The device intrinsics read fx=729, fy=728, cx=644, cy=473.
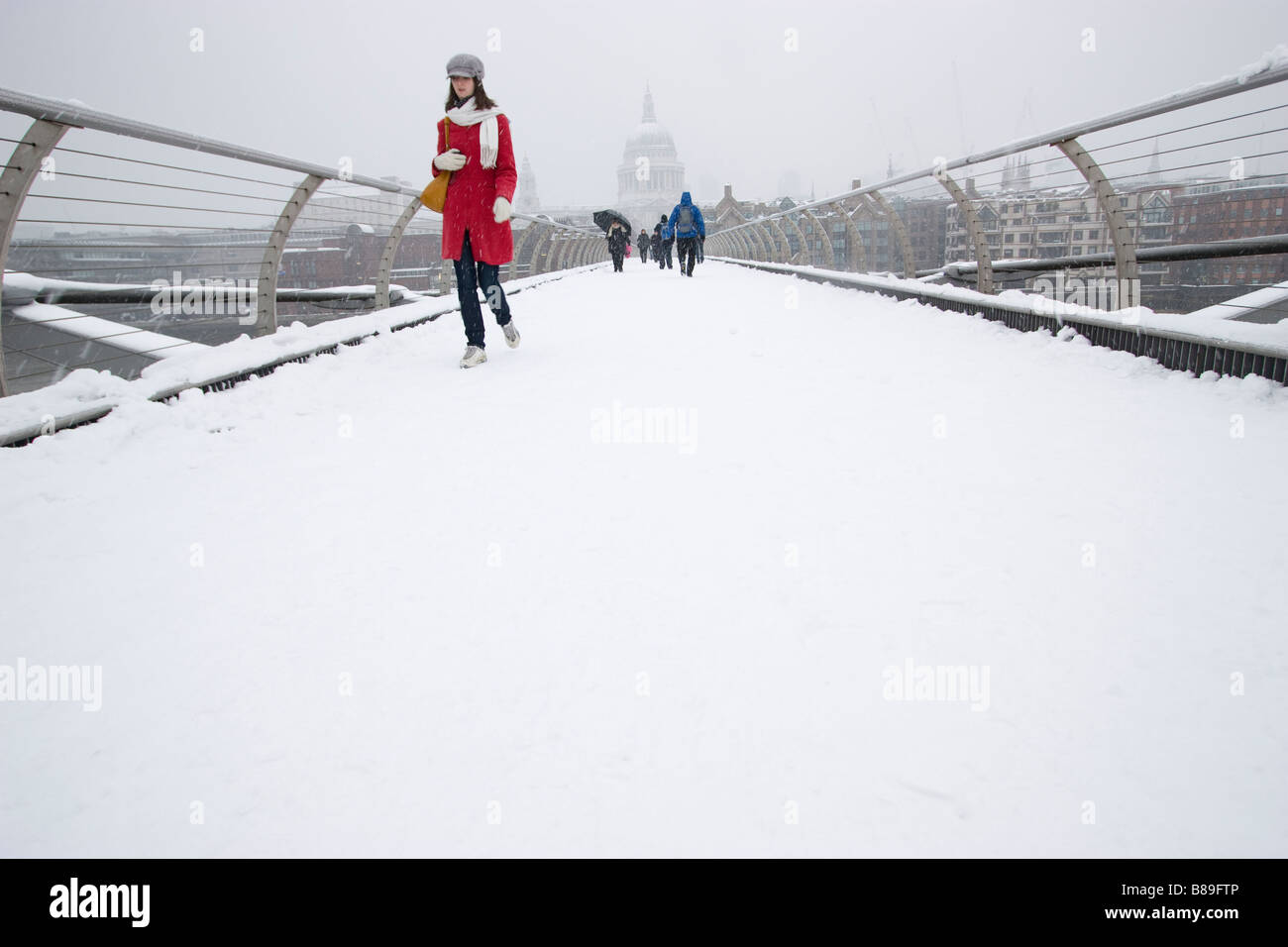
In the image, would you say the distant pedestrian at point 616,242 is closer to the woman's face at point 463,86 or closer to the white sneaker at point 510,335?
the white sneaker at point 510,335

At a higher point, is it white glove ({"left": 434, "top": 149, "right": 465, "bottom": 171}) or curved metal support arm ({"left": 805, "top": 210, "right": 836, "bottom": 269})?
curved metal support arm ({"left": 805, "top": 210, "right": 836, "bottom": 269})

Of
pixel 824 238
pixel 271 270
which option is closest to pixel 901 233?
pixel 824 238

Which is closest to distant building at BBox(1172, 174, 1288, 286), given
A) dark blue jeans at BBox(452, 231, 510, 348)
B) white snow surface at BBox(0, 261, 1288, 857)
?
white snow surface at BBox(0, 261, 1288, 857)

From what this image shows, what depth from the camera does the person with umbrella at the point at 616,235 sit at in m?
19.7

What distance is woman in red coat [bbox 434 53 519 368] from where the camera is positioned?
14.6 ft

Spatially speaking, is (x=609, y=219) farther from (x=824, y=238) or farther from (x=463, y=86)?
(x=463, y=86)

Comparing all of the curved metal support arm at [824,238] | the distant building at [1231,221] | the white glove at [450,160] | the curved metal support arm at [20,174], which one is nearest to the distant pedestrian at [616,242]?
the curved metal support arm at [824,238]

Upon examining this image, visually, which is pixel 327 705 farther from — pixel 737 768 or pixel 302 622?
pixel 737 768

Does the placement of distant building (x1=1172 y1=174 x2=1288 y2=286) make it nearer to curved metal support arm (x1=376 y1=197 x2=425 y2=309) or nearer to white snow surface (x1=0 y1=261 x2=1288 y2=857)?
white snow surface (x1=0 y1=261 x2=1288 y2=857)

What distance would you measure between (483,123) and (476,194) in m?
0.42

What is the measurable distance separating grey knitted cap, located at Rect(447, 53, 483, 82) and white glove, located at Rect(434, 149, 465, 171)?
1.49ft
